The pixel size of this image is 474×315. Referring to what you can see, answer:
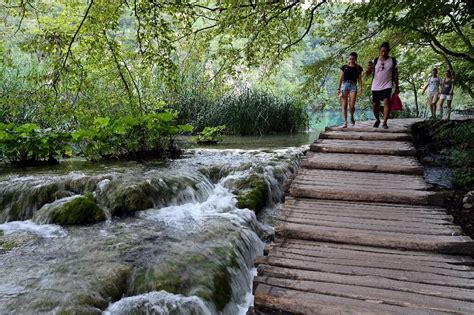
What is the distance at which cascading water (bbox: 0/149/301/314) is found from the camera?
305cm

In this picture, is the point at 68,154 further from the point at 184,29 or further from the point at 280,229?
the point at 280,229

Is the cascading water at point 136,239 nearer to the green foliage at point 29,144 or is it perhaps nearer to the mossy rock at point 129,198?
the mossy rock at point 129,198

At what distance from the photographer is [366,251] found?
2758 mm

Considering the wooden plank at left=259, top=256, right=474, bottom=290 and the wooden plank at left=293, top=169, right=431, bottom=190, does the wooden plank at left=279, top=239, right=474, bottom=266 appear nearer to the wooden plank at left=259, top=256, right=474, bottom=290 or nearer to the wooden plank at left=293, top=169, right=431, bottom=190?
the wooden plank at left=259, top=256, right=474, bottom=290

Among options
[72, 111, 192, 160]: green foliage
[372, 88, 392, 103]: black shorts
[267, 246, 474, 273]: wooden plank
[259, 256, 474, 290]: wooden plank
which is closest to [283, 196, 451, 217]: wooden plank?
[267, 246, 474, 273]: wooden plank

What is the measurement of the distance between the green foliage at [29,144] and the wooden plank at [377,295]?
557 cm

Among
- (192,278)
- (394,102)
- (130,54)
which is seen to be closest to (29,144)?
(130,54)

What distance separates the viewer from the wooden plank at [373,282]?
7.23ft

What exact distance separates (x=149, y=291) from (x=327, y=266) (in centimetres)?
156

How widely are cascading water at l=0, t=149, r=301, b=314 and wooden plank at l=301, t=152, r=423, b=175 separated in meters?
1.24

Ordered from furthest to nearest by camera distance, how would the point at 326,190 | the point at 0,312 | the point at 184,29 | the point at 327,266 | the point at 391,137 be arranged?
1. the point at 184,29
2. the point at 391,137
3. the point at 326,190
4. the point at 0,312
5. the point at 327,266

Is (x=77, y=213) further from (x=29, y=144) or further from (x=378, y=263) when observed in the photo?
(x=378, y=263)

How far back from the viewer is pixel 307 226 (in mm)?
3061

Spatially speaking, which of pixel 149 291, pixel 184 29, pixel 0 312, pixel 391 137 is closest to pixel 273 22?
pixel 184 29
